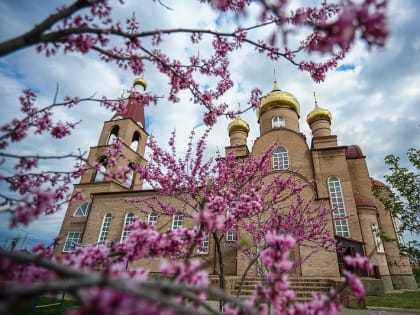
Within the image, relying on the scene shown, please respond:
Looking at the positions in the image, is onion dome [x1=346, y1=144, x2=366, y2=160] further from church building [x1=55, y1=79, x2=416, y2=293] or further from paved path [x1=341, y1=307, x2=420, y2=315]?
paved path [x1=341, y1=307, x2=420, y2=315]

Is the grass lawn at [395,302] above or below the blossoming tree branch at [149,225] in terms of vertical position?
below

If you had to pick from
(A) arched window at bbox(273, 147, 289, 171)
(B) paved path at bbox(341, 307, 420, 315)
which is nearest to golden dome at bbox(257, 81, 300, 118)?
→ (A) arched window at bbox(273, 147, 289, 171)

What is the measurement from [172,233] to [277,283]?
1267 millimetres

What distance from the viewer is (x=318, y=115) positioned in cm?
2103

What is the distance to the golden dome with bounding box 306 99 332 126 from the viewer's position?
2087 centimetres

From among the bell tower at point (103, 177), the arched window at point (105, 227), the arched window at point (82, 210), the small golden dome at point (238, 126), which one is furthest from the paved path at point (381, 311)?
the arched window at point (82, 210)

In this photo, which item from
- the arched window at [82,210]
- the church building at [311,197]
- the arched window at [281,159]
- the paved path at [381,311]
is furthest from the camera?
the arched window at [82,210]

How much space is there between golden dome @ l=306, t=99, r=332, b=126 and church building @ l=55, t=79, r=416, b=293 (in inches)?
3.3

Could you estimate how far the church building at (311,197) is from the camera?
13.7 meters

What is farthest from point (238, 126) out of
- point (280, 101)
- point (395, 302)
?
point (395, 302)

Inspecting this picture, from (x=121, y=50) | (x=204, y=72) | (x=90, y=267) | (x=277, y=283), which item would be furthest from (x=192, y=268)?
(x=204, y=72)

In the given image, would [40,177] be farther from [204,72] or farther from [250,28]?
[250,28]

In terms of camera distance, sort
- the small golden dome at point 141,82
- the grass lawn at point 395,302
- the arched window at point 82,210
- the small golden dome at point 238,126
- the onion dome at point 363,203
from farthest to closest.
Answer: the small golden dome at point 141,82, the small golden dome at point 238,126, the arched window at point 82,210, the onion dome at point 363,203, the grass lawn at point 395,302

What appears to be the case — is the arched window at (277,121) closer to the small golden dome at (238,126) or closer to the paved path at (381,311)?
the small golden dome at (238,126)
